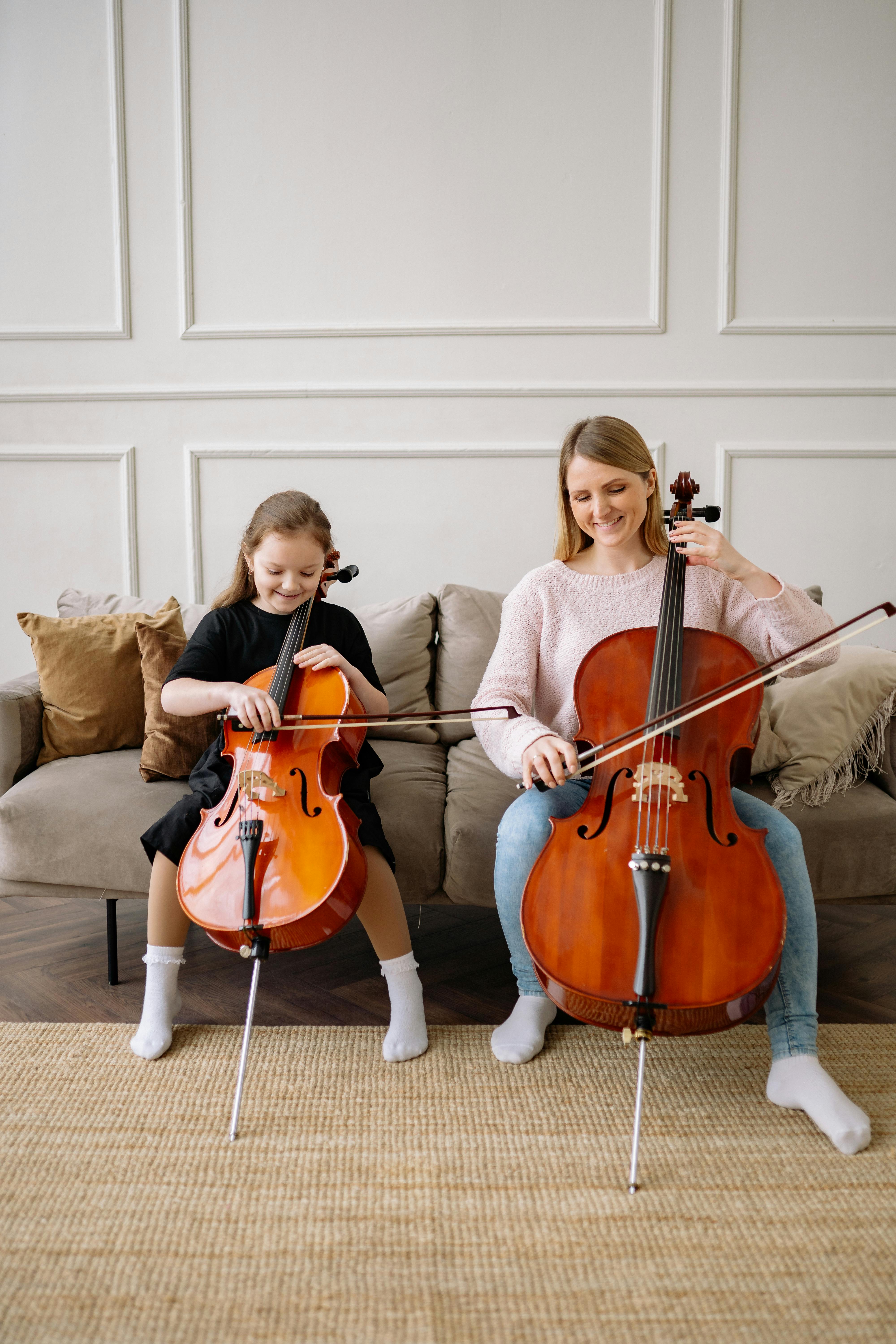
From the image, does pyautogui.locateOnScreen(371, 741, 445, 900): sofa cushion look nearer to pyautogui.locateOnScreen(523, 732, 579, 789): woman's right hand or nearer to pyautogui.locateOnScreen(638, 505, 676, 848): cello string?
pyautogui.locateOnScreen(523, 732, 579, 789): woman's right hand

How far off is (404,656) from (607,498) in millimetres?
743

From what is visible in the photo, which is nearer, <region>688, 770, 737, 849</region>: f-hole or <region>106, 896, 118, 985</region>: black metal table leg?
<region>688, 770, 737, 849</region>: f-hole

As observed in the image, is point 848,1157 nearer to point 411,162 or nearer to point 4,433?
point 411,162

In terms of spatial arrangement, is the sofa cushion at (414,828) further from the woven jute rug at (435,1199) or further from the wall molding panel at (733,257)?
the wall molding panel at (733,257)

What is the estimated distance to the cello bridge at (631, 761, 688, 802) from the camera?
124 centimetres

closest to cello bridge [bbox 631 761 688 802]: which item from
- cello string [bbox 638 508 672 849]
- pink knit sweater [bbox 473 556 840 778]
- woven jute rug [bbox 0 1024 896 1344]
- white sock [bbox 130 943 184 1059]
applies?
cello string [bbox 638 508 672 849]

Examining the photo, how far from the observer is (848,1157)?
122cm

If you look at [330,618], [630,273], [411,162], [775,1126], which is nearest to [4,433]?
[411,162]

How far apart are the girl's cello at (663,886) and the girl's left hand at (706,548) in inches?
8.0

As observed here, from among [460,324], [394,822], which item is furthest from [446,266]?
[394,822]

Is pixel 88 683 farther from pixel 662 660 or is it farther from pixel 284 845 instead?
pixel 662 660

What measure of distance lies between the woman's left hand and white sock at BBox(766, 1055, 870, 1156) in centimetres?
72

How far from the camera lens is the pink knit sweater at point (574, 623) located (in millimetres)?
1607

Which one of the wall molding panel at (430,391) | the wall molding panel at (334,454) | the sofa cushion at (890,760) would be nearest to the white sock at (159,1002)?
the sofa cushion at (890,760)
